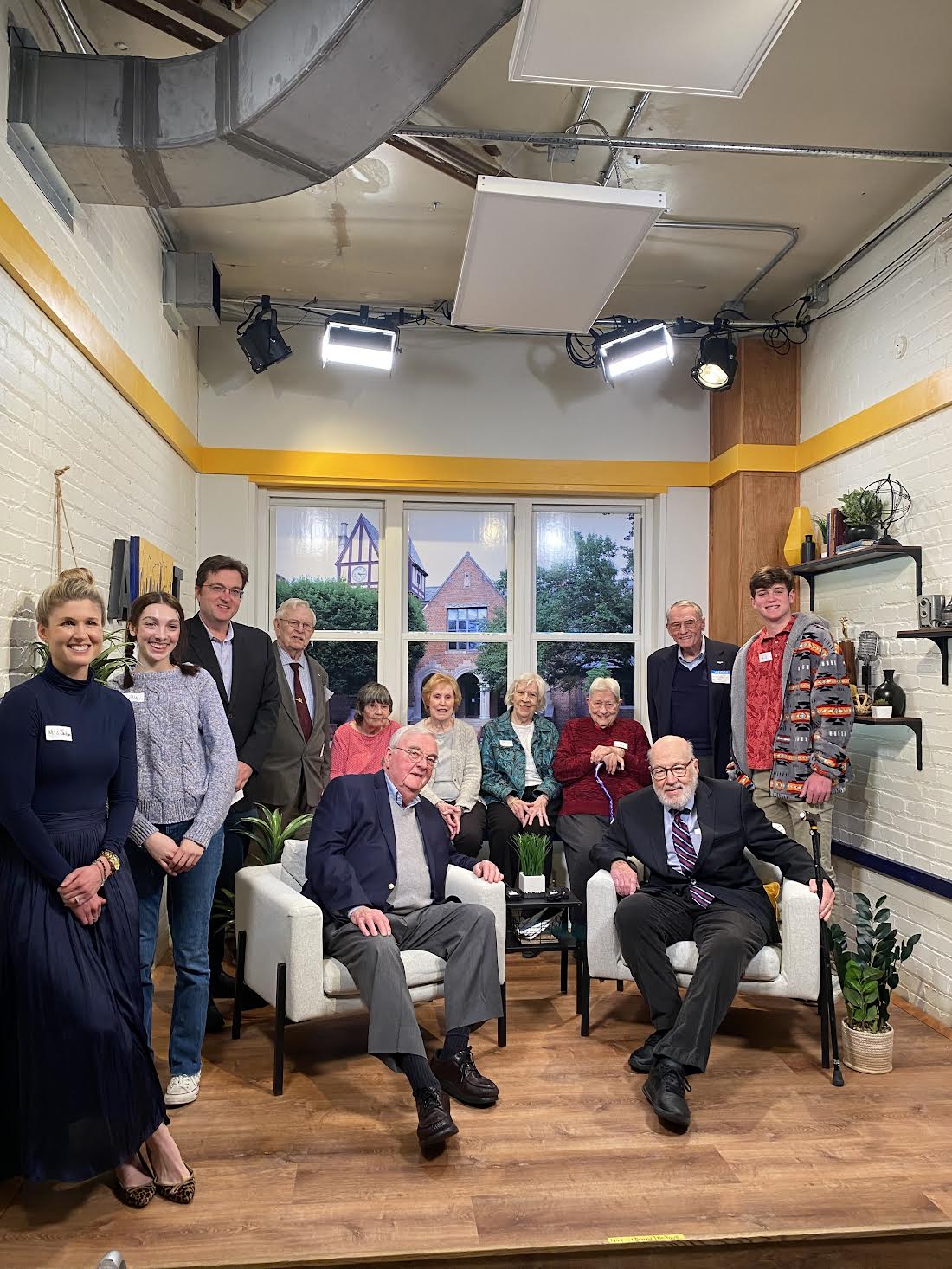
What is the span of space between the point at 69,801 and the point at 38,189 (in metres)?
1.92

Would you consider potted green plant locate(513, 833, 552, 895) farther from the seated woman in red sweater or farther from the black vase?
the black vase

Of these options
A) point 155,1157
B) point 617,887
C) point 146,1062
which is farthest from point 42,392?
point 617,887

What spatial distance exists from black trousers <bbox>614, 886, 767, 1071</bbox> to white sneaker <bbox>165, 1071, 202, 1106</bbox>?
146 centimetres

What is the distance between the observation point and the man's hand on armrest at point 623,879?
3576 millimetres

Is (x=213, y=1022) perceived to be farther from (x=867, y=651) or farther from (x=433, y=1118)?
(x=867, y=651)

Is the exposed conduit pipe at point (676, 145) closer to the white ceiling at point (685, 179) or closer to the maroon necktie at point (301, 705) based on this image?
the white ceiling at point (685, 179)

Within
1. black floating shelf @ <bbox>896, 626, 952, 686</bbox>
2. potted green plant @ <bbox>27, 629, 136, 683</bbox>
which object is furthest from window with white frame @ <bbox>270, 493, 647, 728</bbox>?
potted green plant @ <bbox>27, 629, 136, 683</bbox>

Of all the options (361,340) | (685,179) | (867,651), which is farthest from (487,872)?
(361,340)

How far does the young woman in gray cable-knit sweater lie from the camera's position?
2961 millimetres

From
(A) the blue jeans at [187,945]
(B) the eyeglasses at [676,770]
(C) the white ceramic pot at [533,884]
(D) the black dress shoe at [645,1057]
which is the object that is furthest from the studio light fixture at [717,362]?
(A) the blue jeans at [187,945]

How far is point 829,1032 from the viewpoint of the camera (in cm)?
345

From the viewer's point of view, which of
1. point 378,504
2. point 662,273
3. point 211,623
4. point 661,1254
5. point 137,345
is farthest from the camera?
point 378,504

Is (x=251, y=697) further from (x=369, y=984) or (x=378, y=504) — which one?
(x=378, y=504)

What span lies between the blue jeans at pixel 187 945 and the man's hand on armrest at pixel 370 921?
46 cm
